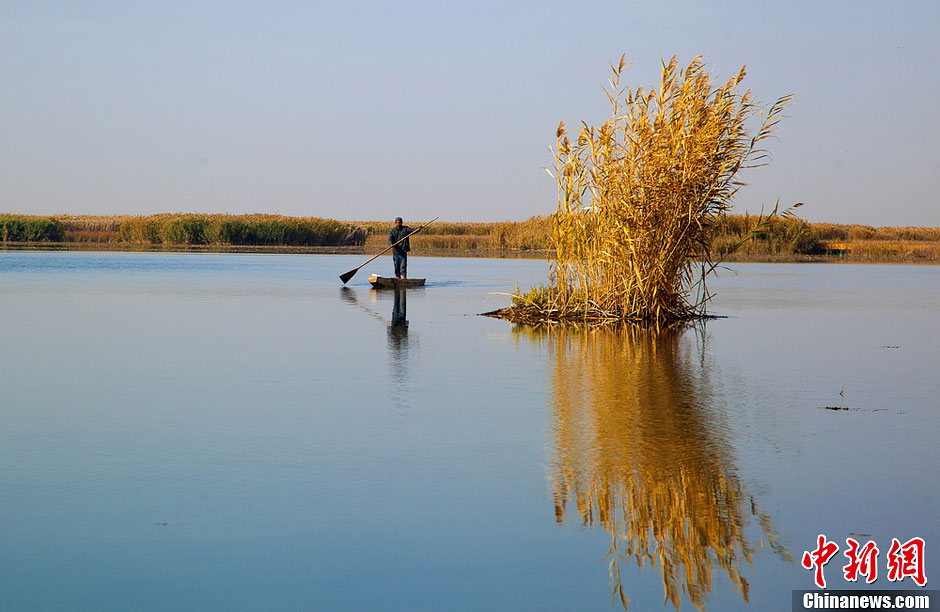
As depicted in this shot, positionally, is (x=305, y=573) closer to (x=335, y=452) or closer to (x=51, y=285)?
(x=335, y=452)

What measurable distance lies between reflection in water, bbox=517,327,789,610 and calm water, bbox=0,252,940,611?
20 mm

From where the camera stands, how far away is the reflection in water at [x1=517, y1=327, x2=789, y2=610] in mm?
3967

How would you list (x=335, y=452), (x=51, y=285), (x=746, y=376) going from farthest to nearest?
(x=51, y=285) → (x=746, y=376) → (x=335, y=452)

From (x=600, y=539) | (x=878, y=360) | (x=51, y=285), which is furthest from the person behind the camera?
(x=51, y=285)

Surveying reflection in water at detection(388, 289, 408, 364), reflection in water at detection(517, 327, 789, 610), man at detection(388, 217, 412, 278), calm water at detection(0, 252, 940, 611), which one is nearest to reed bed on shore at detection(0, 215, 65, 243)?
man at detection(388, 217, 412, 278)

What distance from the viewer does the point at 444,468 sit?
5.31m

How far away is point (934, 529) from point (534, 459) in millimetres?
2112

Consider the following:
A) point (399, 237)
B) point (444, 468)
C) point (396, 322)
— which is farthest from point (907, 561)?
point (399, 237)

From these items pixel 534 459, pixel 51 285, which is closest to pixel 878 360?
pixel 534 459

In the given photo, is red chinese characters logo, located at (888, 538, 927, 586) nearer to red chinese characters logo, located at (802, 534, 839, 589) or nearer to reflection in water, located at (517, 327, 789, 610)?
red chinese characters logo, located at (802, 534, 839, 589)

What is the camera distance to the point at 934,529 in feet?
14.1

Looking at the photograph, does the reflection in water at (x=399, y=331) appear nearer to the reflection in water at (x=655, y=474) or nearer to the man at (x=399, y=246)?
the reflection in water at (x=655, y=474)

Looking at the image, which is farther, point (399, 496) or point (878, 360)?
point (878, 360)

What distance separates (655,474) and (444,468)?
3.77 ft
